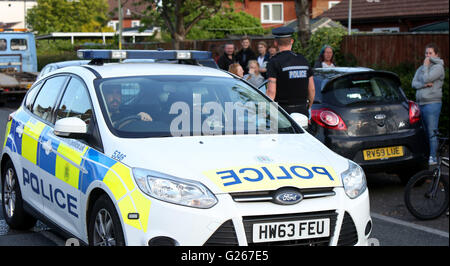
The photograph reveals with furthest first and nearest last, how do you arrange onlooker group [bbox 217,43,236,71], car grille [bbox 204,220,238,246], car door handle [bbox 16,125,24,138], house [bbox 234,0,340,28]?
house [bbox 234,0,340,28], onlooker group [bbox 217,43,236,71], car door handle [bbox 16,125,24,138], car grille [bbox 204,220,238,246]

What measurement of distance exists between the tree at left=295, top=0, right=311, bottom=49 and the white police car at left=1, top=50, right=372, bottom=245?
Answer: 9.92 m

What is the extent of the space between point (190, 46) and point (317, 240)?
24801 millimetres

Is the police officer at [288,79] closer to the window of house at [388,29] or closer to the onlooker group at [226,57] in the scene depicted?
the onlooker group at [226,57]

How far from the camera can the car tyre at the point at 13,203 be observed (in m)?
6.37

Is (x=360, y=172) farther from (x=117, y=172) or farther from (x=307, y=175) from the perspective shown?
(x=117, y=172)

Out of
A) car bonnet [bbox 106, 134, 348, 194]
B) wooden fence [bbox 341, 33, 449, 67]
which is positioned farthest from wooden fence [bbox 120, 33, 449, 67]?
car bonnet [bbox 106, 134, 348, 194]

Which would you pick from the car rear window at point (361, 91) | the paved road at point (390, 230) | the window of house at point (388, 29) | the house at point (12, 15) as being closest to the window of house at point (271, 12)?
the window of house at point (388, 29)

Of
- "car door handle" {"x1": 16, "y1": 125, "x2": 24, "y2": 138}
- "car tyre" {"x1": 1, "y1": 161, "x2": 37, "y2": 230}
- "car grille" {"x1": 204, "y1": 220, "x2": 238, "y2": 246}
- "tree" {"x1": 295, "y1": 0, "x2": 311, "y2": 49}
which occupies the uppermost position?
"tree" {"x1": 295, "y1": 0, "x2": 311, "y2": 49}

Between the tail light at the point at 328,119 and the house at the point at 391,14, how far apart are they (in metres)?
27.5

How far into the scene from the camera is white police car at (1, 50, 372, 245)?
13.6 feet

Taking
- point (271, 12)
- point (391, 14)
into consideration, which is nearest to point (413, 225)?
point (391, 14)

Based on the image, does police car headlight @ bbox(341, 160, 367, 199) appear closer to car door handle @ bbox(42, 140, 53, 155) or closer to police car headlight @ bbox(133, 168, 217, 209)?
police car headlight @ bbox(133, 168, 217, 209)

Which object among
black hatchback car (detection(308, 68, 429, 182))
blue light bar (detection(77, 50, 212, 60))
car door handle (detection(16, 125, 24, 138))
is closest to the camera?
blue light bar (detection(77, 50, 212, 60))
